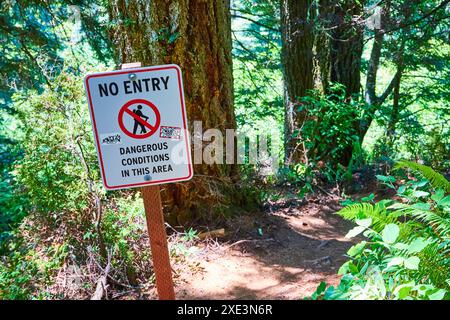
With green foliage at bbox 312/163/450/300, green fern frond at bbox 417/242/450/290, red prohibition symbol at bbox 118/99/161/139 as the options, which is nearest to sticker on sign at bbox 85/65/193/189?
red prohibition symbol at bbox 118/99/161/139

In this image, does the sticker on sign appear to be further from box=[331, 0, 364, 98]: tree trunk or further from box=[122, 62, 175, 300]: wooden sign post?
box=[331, 0, 364, 98]: tree trunk

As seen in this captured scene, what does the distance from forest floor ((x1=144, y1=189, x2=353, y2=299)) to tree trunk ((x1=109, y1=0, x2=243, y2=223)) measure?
451 millimetres

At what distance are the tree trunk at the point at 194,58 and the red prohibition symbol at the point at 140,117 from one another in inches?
86.7

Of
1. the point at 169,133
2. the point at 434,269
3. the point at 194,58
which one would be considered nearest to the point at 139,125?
the point at 169,133

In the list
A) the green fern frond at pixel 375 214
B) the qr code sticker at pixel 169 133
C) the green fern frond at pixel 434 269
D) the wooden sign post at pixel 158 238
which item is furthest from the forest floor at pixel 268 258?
the qr code sticker at pixel 169 133

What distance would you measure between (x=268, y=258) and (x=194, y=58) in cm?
232

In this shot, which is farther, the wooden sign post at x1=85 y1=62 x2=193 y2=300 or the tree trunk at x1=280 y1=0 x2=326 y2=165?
the tree trunk at x1=280 y1=0 x2=326 y2=165

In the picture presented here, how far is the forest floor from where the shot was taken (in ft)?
11.7

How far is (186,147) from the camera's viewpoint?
7.21 feet

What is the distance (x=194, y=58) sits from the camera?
4309 millimetres

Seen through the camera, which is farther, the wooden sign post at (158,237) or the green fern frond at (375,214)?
the green fern frond at (375,214)

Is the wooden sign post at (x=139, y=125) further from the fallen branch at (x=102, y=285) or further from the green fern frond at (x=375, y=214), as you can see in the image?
the fallen branch at (x=102, y=285)

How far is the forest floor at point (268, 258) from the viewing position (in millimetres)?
3578

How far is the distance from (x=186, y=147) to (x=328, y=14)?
4.86 metres
